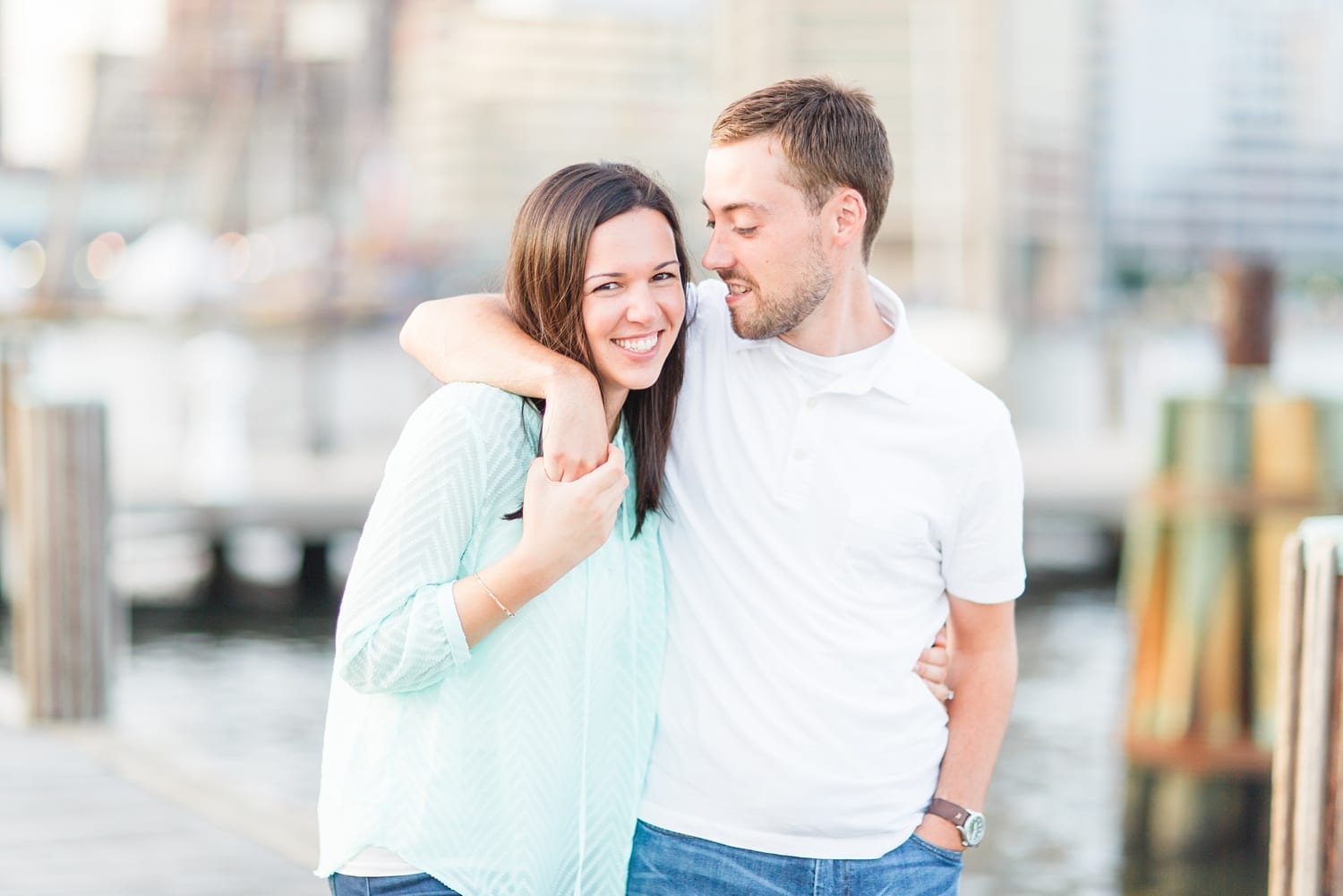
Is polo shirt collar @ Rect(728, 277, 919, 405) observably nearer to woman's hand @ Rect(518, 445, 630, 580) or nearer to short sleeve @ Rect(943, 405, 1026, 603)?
short sleeve @ Rect(943, 405, 1026, 603)

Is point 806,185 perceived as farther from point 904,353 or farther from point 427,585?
point 427,585

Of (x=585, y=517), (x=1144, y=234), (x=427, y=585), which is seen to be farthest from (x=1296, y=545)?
(x=1144, y=234)

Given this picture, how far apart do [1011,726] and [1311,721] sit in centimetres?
771

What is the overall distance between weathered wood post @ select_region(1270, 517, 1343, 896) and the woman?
1.19m

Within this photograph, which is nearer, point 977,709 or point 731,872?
point 731,872

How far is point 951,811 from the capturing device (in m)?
2.45

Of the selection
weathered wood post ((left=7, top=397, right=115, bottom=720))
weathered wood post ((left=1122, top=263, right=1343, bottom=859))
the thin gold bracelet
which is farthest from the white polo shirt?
weathered wood post ((left=1122, top=263, right=1343, bottom=859))

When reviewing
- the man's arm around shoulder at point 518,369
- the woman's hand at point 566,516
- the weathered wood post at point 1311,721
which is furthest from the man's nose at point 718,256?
the weathered wood post at point 1311,721

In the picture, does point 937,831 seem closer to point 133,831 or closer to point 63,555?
point 133,831

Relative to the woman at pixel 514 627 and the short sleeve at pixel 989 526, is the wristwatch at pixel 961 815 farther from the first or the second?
the woman at pixel 514 627

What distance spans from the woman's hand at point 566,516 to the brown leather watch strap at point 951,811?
72 centimetres

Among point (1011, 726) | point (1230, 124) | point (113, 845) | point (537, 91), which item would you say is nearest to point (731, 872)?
point (113, 845)

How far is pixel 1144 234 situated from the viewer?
8414 millimetres

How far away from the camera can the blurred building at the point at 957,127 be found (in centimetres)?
1742
